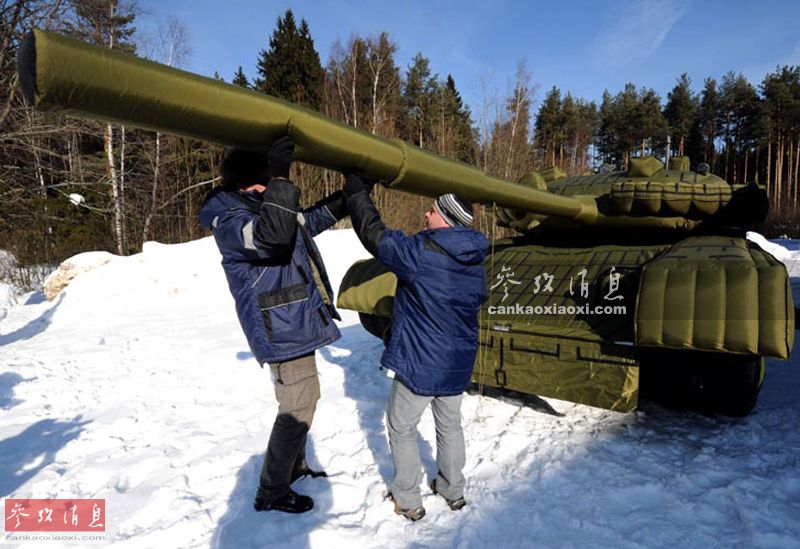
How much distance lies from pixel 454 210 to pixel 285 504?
1.68m

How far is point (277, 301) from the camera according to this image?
2135mm

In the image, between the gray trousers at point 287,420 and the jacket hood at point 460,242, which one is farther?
the gray trousers at point 287,420

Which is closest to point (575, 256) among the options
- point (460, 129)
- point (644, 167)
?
point (644, 167)

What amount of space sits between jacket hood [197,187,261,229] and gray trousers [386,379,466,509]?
1.12m

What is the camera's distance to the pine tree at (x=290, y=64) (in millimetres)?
21891

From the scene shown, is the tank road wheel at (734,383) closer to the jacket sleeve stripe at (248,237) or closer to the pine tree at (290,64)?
the jacket sleeve stripe at (248,237)

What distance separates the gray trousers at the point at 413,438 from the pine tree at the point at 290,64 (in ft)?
68.0

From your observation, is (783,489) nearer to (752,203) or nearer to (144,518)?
(752,203)

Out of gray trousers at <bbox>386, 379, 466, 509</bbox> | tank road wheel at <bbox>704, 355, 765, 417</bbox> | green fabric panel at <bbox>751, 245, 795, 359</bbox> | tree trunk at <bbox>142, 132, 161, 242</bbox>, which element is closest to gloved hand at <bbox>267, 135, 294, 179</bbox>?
gray trousers at <bbox>386, 379, 466, 509</bbox>

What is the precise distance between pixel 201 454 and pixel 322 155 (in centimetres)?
220

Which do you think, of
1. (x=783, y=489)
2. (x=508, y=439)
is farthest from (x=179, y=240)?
(x=783, y=489)

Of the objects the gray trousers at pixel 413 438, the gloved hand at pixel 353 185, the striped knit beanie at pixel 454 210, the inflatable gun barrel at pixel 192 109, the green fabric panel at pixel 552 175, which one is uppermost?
the green fabric panel at pixel 552 175

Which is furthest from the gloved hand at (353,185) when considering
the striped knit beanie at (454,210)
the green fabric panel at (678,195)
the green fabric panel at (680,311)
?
the green fabric panel at (678,195)

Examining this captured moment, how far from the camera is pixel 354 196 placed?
207 cm
